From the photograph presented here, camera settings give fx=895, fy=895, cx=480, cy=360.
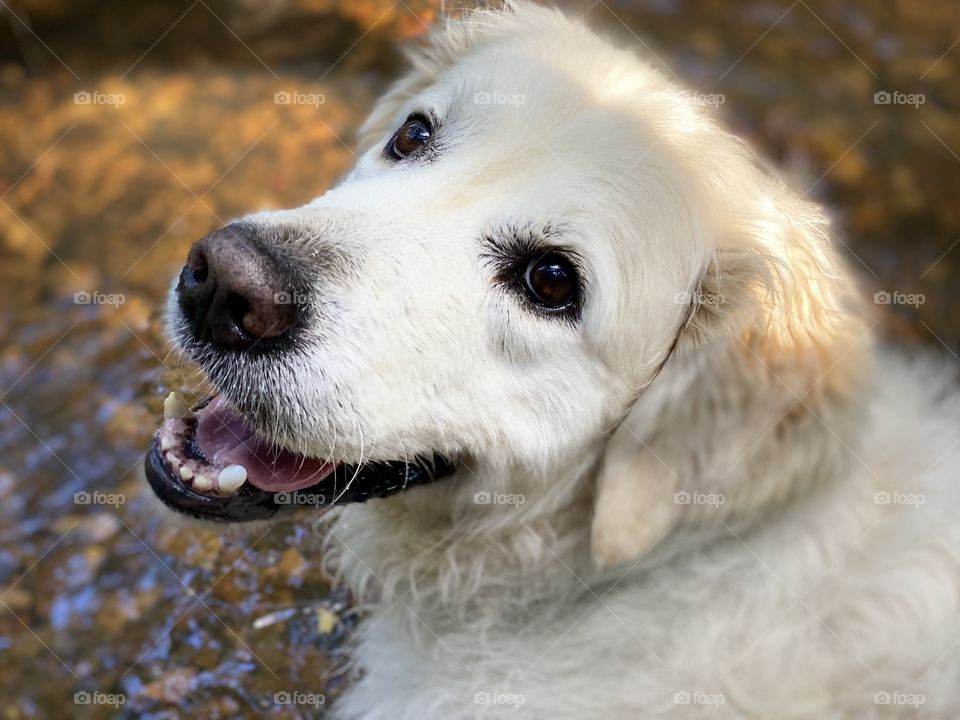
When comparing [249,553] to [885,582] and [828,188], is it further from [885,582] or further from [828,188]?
[828,188]

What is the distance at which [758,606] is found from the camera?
9.25ft

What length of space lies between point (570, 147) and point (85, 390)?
2.93 metres

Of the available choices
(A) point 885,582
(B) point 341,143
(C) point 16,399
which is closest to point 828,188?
(B) point 341,143
